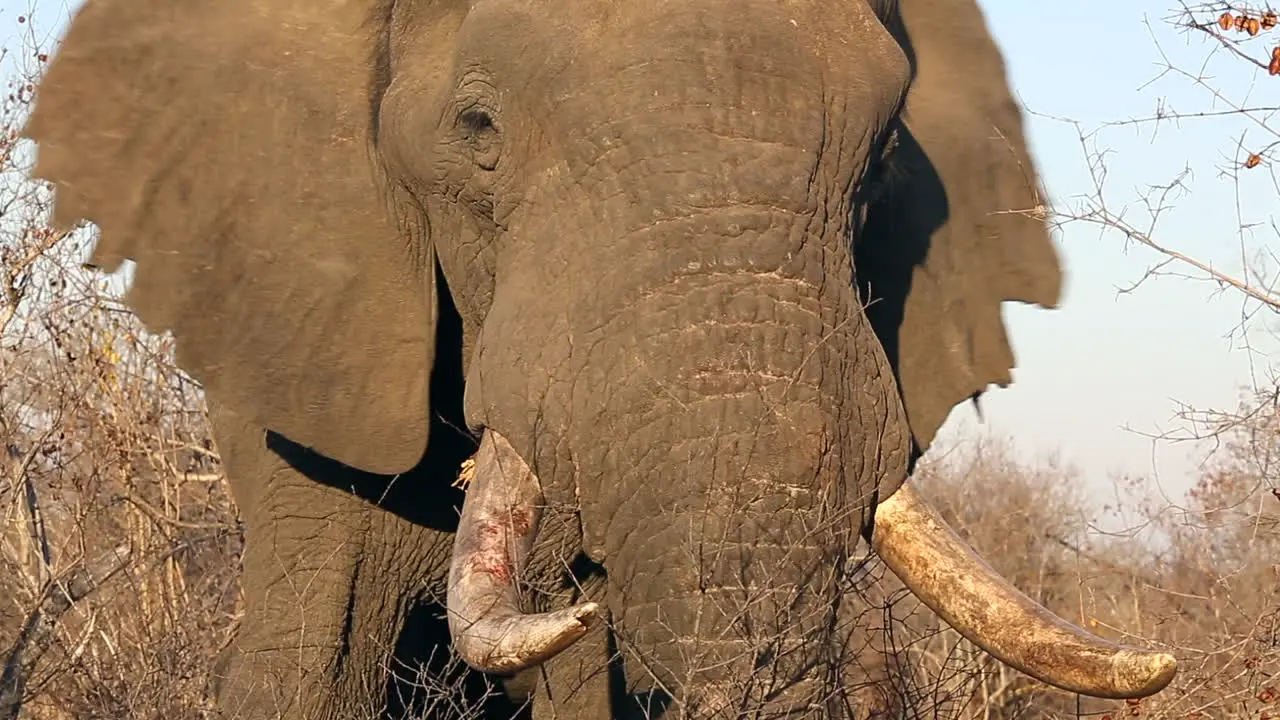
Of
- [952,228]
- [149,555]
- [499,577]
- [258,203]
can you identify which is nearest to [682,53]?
[499,577]

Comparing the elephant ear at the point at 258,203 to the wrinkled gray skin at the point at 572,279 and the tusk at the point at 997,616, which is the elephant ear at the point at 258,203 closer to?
the wrinkled gray skin at the point at 572,279

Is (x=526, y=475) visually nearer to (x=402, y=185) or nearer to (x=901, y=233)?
(x=402, y=185)

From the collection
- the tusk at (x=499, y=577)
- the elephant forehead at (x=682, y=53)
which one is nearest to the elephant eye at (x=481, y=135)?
the elephant forehead at (x=682, y=53)

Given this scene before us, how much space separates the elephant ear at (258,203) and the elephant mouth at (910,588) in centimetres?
54

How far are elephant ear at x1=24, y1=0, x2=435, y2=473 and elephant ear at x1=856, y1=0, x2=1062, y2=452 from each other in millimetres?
1259

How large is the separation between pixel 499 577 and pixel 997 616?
1.01 metres

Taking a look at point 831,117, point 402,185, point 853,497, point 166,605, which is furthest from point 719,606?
point 166,605

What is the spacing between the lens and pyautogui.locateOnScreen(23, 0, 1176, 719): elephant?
418cm

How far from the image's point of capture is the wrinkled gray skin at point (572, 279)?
421cm

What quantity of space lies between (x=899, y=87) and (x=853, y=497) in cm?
109

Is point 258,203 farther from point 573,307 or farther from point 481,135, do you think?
point 573,307

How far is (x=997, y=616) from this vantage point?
14.1 ft

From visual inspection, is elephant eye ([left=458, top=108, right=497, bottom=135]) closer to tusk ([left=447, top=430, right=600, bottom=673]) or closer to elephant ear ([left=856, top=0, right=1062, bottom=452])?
tusk ([left=447, top=430, right=600, bottom=673])

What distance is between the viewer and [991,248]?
5855mm
